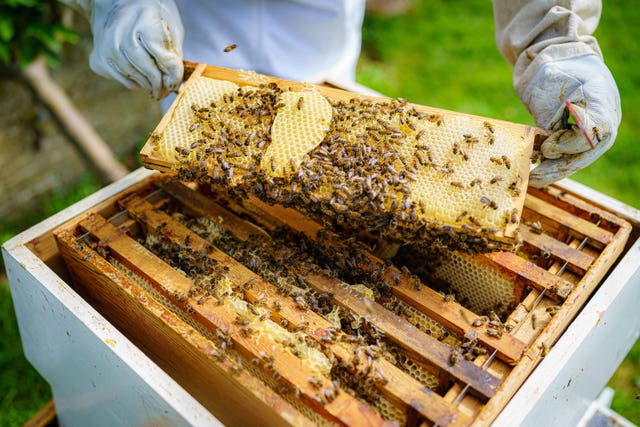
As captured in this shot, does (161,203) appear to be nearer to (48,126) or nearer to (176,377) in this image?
(176,377)

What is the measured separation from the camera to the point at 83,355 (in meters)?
2.63

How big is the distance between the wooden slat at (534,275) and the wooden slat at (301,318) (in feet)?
2.73

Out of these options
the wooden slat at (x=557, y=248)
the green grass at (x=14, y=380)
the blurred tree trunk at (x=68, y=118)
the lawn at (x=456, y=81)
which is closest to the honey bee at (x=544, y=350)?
the wooden slat at (x=557, y=248)

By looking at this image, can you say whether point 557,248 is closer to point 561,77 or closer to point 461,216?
point 461,216

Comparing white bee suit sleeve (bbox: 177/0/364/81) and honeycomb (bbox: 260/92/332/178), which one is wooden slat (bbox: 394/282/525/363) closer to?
honeycomb (bbox: 260/92/332/178)

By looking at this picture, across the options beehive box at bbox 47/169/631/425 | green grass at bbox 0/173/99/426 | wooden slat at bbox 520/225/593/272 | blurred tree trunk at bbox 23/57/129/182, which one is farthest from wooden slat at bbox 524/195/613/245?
blurred tree trunk at bbox 23/57/129/182

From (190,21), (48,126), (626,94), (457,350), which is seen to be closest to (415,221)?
(457,350)

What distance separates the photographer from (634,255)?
9.05 ft

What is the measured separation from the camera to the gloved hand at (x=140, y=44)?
9.99 ft

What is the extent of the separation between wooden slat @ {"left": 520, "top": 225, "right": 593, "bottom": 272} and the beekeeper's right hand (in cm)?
219

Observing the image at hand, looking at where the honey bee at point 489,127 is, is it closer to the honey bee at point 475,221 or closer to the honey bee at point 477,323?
the honey bee at point 475,221

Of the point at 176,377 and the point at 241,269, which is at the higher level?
the point at 241,269

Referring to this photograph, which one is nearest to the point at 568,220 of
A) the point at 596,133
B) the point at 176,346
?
the point at 596,133

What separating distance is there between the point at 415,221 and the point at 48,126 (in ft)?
17.0
